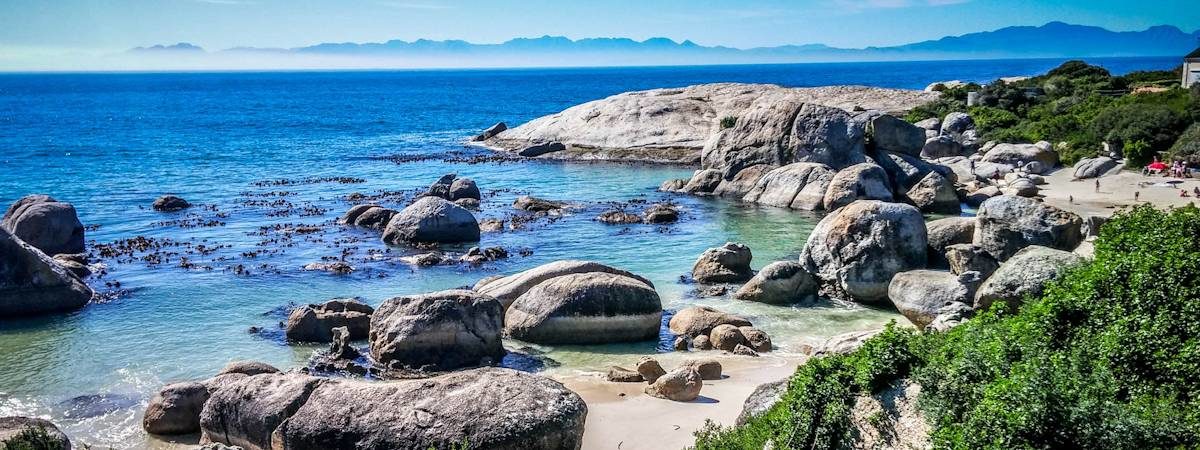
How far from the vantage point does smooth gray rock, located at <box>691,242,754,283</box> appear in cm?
3072

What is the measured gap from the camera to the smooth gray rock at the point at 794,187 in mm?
44344

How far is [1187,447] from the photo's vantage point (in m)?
11.0

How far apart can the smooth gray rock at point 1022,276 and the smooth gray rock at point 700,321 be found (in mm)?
5953

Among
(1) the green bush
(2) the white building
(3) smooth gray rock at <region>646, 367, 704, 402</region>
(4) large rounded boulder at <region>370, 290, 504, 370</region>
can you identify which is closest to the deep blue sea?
(4) large rounded boulder at <region>370, 290, 504, 370</region>

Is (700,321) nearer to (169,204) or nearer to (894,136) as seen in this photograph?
(894,136)

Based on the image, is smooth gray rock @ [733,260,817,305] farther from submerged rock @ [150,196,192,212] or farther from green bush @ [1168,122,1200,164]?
submerged rock @ [150,196,192,212]

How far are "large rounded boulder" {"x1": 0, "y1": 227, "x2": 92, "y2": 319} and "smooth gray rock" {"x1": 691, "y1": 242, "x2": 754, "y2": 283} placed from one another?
62.1 feet

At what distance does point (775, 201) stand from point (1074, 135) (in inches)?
918

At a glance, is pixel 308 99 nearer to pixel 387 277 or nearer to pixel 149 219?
pixel 149 219

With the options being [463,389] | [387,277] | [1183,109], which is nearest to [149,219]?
[387,277]

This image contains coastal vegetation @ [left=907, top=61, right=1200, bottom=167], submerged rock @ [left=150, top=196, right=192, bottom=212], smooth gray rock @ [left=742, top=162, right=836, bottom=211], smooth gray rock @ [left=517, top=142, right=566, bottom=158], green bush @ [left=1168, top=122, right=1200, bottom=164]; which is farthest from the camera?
smooth gray rock @ [left=517, top=142, right=566, bottom=158]

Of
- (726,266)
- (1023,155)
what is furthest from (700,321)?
(1023,155)

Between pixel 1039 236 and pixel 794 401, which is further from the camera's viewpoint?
pixel 1039 236

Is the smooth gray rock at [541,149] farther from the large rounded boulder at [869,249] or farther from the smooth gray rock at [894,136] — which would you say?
the large rounded boulder at [869,249]
